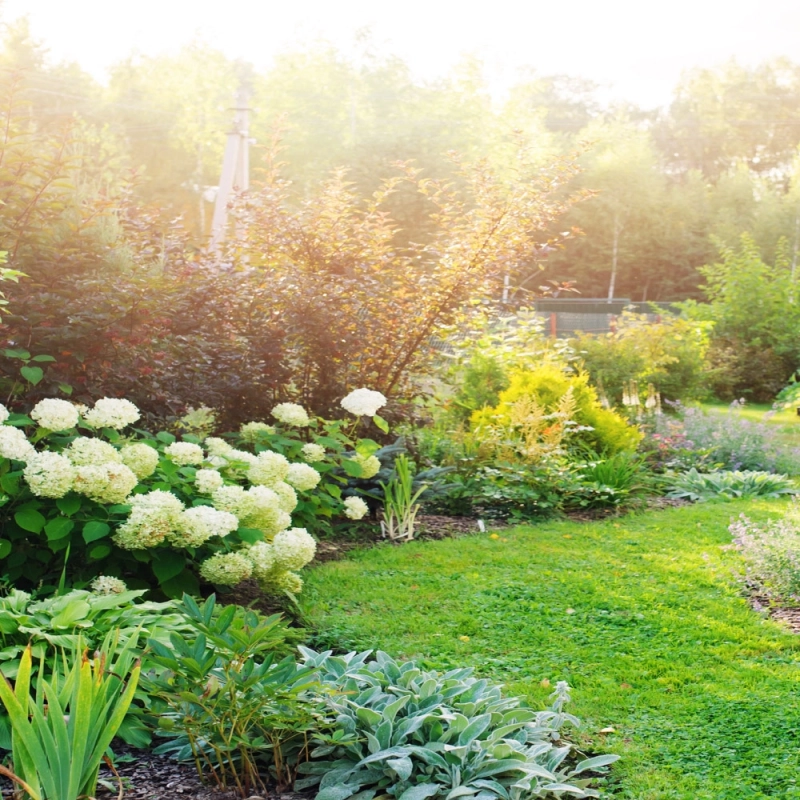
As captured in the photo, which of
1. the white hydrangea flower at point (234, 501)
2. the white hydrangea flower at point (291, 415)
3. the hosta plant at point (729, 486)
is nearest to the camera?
the white hydrangea flower at point (234, 501)

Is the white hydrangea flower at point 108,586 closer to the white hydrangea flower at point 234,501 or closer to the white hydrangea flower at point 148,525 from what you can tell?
the white hydrangea flower at point 148,525

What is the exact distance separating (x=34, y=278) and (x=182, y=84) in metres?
35.6

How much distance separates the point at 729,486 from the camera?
679 cm

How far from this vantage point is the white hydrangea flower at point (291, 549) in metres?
3.58

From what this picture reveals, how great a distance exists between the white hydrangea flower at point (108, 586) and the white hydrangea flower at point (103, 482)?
0.33m

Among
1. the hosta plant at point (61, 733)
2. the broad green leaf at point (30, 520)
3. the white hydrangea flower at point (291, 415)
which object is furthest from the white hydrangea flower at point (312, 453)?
the hosta plant at point (61, 733)

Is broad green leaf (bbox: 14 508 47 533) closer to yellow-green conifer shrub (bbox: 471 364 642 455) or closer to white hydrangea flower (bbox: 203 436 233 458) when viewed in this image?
white hydrangea flower (bbox: 203 436 233 458)

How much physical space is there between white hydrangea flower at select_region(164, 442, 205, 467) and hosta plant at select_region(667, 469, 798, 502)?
413 cm

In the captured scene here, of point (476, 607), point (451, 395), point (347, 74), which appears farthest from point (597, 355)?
Answer: point (347, 74)

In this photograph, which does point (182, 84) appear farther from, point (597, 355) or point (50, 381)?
point (50, 381)

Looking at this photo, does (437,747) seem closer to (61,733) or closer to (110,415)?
(61,733)

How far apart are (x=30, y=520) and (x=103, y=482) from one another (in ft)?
1.00

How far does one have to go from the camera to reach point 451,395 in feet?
28.0

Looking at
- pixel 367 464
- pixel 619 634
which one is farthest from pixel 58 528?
pixel 619 634
